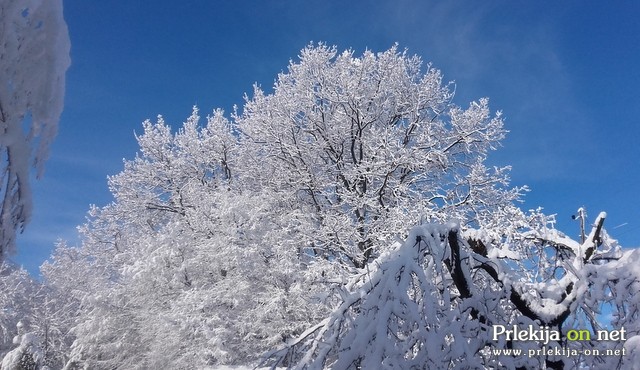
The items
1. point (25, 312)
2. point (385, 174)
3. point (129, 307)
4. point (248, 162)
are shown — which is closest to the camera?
point (385, 174)

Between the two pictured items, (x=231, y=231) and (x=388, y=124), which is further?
(x=388, y=124)

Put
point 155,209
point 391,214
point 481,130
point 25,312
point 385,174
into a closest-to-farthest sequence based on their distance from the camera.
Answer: point 391,214, point 385,174, point 481,130, point 155,209, point 25,312

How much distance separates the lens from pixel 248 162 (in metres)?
14.0

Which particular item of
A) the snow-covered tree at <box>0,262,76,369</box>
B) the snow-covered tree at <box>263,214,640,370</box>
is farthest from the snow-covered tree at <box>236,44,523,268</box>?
the snow-covered tree at <box>0,262,76,369</box>

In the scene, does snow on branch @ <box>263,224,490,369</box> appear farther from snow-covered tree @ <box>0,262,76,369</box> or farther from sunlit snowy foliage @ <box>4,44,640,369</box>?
snow-covered tree @ <box>0,262,76,369</box>

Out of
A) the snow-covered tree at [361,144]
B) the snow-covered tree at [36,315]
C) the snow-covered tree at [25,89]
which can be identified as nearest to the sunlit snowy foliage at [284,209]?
the snow-covered tree at [361,144]

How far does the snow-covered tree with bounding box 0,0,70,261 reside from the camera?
6.95 ft

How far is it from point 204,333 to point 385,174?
18.7 ft

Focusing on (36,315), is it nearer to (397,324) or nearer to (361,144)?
(361,144)

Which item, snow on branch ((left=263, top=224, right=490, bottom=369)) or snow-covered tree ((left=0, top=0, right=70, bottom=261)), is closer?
snow-covered tree ((left=0, top=0, right=70, bottom=261))

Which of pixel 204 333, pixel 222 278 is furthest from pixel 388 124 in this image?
pixel 204 333

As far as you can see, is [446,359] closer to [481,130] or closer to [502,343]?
[502,343]

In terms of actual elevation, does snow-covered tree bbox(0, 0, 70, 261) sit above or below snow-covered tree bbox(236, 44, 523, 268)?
below

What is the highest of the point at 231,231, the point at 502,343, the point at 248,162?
the point at 248,162
